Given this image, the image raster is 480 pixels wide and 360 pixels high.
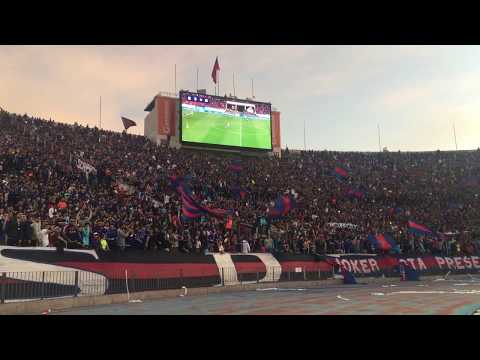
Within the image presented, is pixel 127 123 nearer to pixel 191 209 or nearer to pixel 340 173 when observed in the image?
pixel 340 173

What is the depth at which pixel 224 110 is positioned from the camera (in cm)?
5344

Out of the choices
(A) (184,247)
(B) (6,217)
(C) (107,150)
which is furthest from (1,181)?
(C) (107,150)

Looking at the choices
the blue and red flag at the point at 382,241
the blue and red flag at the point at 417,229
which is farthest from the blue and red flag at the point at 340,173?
the blue and red flag at the point at 382,241

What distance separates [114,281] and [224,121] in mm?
34537

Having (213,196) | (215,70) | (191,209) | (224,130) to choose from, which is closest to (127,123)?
(224,130)

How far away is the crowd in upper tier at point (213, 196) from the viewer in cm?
2405

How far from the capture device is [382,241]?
36.4 metres

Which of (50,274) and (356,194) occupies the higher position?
(356,194)

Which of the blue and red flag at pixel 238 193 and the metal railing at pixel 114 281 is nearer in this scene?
the metal railing at pixel 114 281

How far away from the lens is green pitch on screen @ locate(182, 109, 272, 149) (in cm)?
5144

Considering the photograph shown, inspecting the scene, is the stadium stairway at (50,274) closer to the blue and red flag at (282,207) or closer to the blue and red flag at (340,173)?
the blue and red flag at (282,207)

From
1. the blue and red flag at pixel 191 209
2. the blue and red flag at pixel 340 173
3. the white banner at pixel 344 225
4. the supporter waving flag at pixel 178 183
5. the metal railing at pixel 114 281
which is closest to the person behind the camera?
the metal railing at pixel 114 281

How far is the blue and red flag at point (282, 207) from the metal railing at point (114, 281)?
860 cm
